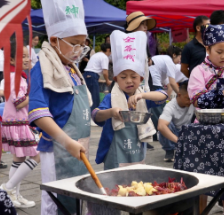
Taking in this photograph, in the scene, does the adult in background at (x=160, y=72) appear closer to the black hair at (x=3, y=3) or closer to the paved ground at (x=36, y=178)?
the paved ground at (x=36, y=178)

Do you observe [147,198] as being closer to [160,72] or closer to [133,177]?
[133,177]

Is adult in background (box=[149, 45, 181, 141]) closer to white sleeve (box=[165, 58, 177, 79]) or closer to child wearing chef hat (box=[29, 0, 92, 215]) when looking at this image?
white sleeve (box=[165, 58, 177, 79])

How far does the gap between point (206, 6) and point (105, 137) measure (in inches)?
227

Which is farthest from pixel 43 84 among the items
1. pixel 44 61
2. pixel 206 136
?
pixel 206 136

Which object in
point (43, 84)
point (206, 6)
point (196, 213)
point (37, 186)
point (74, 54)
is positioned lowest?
point (37, 186)

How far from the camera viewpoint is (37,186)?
14.5ft

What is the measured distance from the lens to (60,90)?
233 centimetres

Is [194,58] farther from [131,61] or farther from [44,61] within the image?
[44,61]

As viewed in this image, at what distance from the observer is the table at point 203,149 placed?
2.93 meters

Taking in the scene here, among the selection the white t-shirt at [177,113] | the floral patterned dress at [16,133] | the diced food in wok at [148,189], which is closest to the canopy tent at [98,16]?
the white t-shirt at [177,113]

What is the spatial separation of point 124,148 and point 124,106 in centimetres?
32

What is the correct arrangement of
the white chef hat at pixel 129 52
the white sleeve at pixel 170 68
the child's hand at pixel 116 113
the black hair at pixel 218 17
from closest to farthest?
the child's hand at pixel 116 113, the white chef hat at pixel 129 52, the black hair at pixel 218 17, the white sleeve at pixel 170 68

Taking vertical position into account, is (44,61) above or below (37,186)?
above

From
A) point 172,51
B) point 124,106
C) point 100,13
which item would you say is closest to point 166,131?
point 124,106
